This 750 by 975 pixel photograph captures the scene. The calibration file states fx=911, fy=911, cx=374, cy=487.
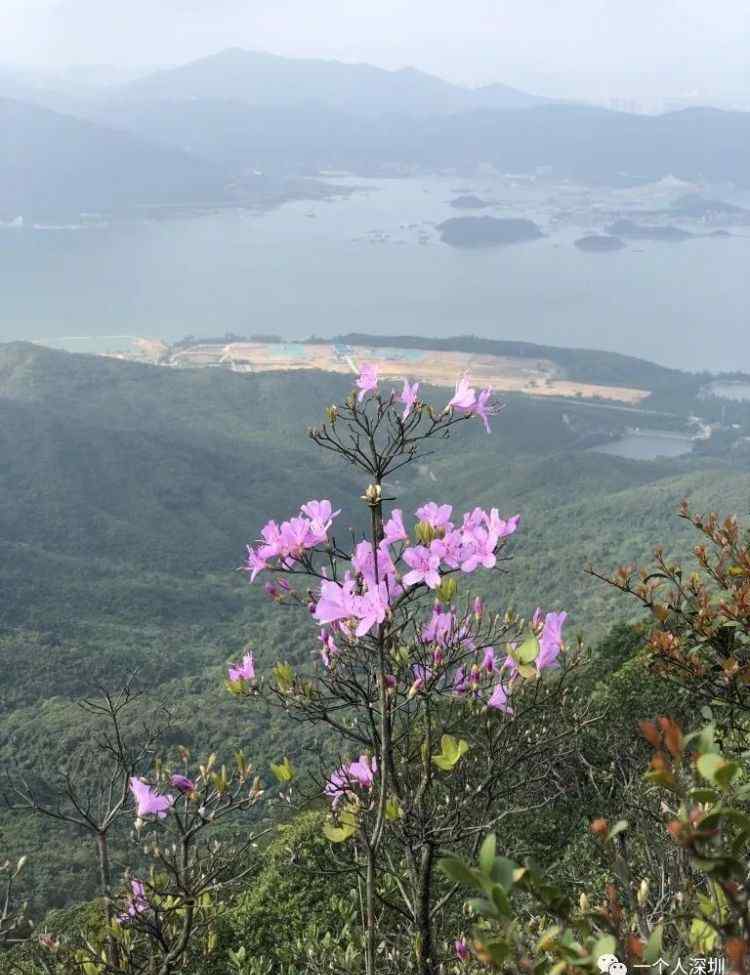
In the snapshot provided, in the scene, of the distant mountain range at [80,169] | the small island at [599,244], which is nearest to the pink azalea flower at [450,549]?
the small island at [599,244]

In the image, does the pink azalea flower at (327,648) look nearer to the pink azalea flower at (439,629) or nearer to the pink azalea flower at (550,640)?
the pink azalea flower at (439,629)

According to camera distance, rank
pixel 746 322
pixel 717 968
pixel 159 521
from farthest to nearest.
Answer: pixel 746 322
pixel 159 521
pixel 717 968

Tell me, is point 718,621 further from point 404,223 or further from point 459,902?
point 404,223

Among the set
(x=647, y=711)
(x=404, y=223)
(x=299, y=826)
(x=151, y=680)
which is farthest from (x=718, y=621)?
(x=404, y=223)

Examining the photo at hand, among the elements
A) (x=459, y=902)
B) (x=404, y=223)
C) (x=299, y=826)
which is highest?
(x=404, y=223)

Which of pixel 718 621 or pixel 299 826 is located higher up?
pixel 718 621

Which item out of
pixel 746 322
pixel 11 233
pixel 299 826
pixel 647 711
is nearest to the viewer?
→ pixel 299 826

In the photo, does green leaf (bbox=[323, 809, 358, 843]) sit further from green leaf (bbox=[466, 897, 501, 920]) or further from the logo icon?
green leaf (bbox=[466, 897, 501, 920])

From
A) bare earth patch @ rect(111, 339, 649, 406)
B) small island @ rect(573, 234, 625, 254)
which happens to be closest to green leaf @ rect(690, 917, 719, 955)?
bare earth patch @ rect(111, 339, 649, 406)
